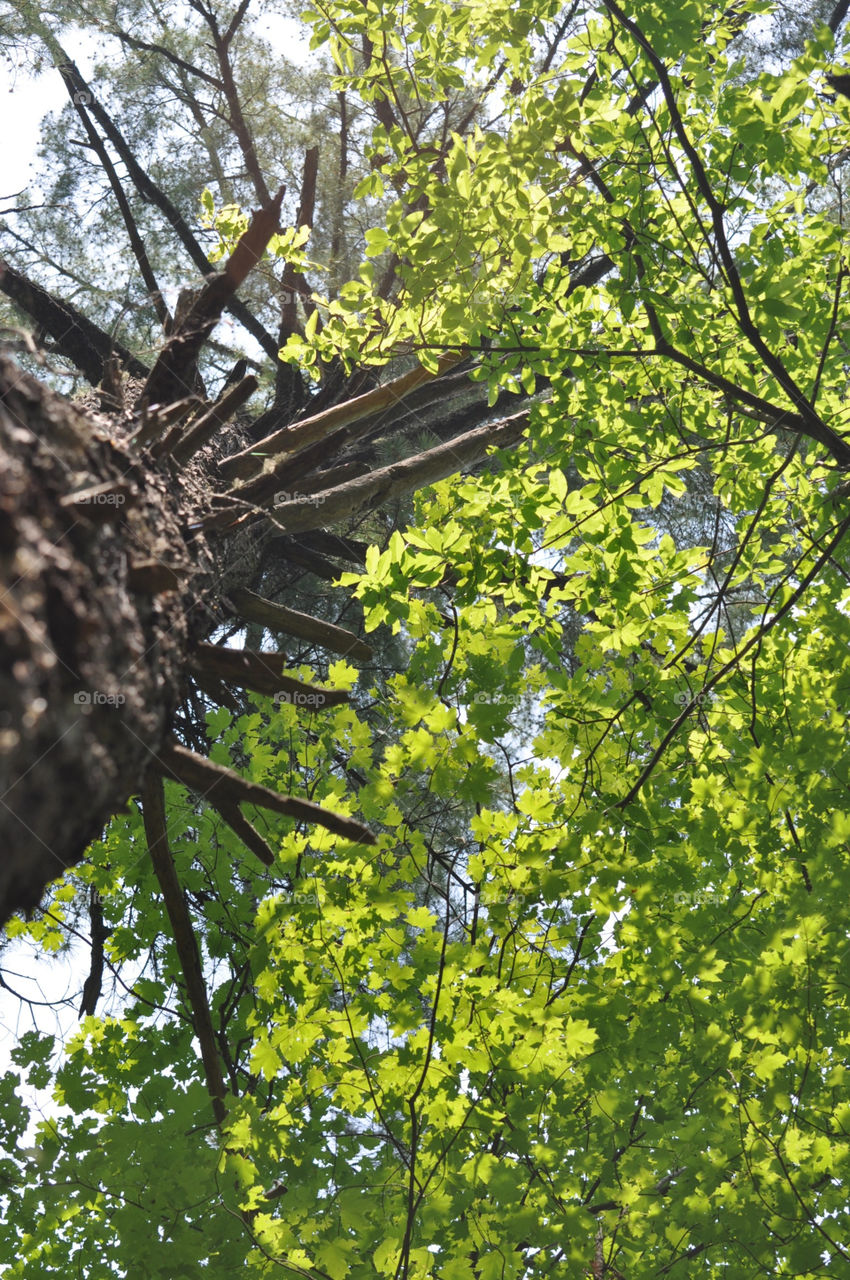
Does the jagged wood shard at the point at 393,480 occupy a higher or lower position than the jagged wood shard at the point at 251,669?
higher

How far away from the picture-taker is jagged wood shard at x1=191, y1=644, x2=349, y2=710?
5.97 feet

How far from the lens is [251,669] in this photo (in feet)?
6.32

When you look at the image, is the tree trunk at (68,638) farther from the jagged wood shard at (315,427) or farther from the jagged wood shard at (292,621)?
the jagged wood shard at (315,427)

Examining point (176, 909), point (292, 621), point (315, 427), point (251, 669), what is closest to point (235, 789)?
point (251, 669)

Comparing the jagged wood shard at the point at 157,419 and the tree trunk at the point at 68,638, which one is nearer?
the tree trunk at the point at 68,638

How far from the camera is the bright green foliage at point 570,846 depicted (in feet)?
8.80

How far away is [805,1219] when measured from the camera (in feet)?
9.05

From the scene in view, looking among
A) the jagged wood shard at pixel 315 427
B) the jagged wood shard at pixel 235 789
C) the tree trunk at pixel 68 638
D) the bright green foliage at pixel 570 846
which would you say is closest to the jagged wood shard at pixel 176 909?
the bright green foliage at pixel 570 846

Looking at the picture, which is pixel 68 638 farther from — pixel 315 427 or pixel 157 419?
pixel 315 427

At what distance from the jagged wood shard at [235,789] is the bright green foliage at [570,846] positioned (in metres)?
0.89

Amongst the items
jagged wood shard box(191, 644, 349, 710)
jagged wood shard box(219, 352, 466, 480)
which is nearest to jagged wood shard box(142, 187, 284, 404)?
jagged wood shard box(191, 644, 349, 710)

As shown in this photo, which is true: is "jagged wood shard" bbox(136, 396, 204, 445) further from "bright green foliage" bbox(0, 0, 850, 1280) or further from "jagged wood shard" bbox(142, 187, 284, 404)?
"bright green foliage" bbox(0, 0, 850, 1280)

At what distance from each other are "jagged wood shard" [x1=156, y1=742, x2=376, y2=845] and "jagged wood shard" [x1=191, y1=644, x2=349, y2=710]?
0.58 ft

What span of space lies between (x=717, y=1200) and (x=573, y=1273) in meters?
0.50
